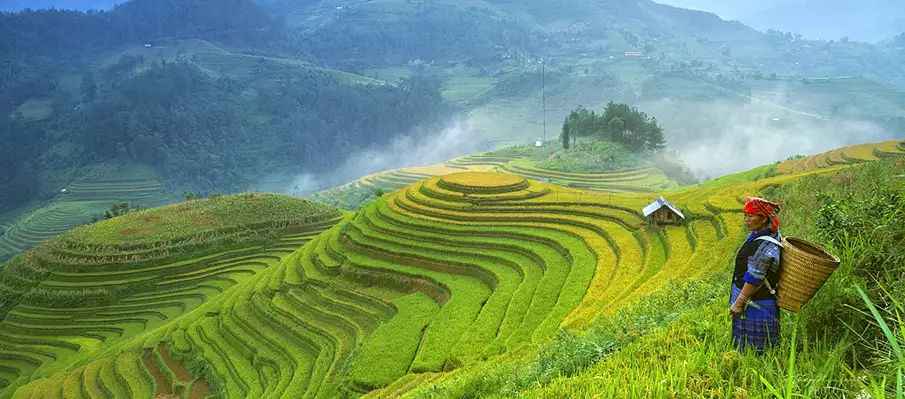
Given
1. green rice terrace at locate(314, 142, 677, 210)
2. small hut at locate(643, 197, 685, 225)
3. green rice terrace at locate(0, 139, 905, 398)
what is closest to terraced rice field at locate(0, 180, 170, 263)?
green rice terrace at locate(314, 142, 677, 210)

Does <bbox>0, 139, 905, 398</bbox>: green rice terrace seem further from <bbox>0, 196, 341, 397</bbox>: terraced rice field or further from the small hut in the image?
the small hut

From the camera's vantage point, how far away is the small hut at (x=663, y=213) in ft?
60.7

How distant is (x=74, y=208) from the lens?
7700 centimetres

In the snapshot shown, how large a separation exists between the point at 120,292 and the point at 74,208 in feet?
204

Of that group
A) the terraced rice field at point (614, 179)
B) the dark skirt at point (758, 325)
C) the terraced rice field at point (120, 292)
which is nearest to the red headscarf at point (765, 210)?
the dark skirt at point (758, 325)

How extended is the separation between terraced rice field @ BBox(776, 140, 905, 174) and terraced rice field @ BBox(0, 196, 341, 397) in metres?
32.5

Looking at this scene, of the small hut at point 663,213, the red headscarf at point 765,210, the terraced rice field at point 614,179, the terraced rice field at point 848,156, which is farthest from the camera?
the terraced rice field at point 614,179

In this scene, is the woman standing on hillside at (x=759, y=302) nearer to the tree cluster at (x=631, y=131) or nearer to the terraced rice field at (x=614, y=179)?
the terraced rice field at (x=614, y=179)

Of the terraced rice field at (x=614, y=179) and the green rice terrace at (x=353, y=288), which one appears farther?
the terraced rice field at (x=614, y=179)

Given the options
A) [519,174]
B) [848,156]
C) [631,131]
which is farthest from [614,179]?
[848,156]

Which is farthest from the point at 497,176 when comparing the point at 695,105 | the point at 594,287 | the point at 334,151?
the point at 334,151

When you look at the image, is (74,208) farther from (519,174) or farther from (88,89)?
(519,174)

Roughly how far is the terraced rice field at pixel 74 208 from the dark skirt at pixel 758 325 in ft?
252

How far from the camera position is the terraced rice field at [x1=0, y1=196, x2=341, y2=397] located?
20703 mm
